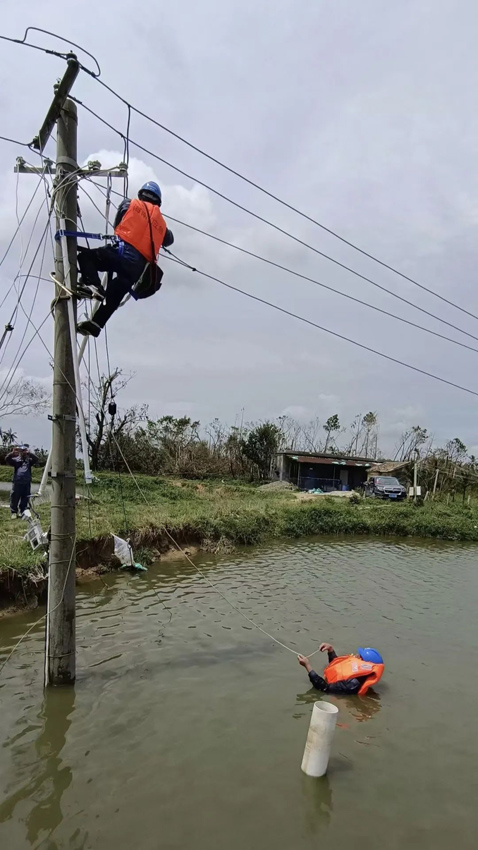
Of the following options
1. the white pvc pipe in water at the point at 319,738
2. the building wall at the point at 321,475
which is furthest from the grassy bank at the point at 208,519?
the building wall at the point at 321,475

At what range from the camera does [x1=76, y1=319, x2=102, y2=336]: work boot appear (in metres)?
5.07

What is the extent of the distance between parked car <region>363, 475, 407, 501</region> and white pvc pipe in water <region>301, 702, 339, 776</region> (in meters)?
26.4

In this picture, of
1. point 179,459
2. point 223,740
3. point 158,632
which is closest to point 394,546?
point 158,632

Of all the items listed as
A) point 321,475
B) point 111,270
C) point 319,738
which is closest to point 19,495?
point 111,270

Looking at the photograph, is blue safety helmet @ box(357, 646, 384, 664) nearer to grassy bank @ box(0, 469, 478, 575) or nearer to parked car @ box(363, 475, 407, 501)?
grassy bank @ box(0, 469, 478, 575)

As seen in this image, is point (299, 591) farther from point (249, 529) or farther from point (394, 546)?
point (394, 546)

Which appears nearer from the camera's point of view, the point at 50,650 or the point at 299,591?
the point at 50,650

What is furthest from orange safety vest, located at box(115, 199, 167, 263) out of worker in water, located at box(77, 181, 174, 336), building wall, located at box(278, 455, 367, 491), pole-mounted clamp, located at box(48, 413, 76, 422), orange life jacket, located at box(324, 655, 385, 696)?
building wall, located at box(278, 455, 367, 491)

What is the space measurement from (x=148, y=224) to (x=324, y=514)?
16.5 m

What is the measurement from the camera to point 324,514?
20031 mm

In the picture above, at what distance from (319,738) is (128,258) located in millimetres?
4436

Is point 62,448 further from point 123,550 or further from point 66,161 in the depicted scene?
point 123,550

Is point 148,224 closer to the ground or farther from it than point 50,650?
farther from it

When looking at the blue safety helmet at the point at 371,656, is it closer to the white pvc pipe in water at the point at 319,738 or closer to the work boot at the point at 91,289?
the white pvc pipe in water at the point at 319,738
